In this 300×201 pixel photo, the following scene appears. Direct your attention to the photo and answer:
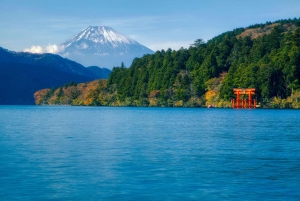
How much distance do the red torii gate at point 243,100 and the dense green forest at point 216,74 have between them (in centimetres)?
183

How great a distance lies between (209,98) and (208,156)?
85079mm

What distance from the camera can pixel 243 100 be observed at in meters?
96.5

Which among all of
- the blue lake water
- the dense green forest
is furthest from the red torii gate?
the blue lake water

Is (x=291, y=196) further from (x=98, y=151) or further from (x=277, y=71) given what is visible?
(x=277, y=71)

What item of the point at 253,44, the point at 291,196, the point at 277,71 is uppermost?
the point at 253,44

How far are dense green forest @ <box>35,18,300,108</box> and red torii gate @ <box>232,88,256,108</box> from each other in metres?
1.83

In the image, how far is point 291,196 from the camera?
13.8 meters

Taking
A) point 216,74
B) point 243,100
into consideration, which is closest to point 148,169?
point 243,100

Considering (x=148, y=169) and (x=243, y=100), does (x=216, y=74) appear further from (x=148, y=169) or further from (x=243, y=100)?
(x=148, y=169)

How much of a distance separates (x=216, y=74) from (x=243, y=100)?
18.3 metres

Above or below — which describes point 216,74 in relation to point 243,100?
above

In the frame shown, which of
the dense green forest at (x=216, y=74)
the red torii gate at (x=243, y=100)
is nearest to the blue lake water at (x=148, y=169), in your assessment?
the red torii gate at (x=243, y=100)

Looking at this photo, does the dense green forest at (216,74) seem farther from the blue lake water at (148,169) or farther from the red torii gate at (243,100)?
the blue lake water at (148,169)

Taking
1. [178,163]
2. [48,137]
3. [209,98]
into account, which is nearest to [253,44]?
[209,98]
